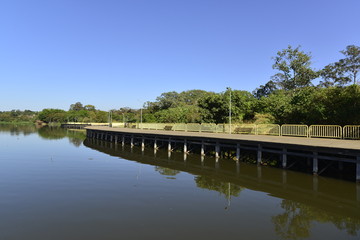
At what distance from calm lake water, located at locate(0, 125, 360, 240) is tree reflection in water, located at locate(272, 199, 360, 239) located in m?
0.03

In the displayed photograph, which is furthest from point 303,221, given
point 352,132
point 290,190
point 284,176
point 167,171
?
point 352,132

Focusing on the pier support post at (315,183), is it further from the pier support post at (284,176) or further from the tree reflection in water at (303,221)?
the tree reflection in water at (303,221)

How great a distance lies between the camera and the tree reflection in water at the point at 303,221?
7.63 m

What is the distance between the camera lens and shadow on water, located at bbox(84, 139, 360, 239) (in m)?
8.39

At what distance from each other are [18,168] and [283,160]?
55.6 ft

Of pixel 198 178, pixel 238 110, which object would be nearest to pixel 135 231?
pixel 198 178

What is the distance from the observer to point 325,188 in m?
12.4

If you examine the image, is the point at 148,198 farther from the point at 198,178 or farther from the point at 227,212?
the point at 198,178

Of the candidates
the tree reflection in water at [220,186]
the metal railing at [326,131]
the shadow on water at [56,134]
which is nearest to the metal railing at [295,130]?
the metal railing at [326,131]

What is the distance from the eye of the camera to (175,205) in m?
10.0

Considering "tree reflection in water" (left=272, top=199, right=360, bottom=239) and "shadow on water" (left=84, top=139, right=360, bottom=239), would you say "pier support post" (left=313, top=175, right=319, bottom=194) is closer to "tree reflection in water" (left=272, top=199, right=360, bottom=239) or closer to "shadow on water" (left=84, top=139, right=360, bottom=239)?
"shadow on water" (left=84, top=139, right=360, bottom=239)

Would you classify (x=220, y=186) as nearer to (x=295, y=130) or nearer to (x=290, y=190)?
(x=290, y=190)

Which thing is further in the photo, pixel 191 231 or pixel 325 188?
pixel 325 188

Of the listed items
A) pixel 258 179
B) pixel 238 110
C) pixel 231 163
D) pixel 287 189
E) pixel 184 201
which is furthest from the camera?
pixel 238 110
